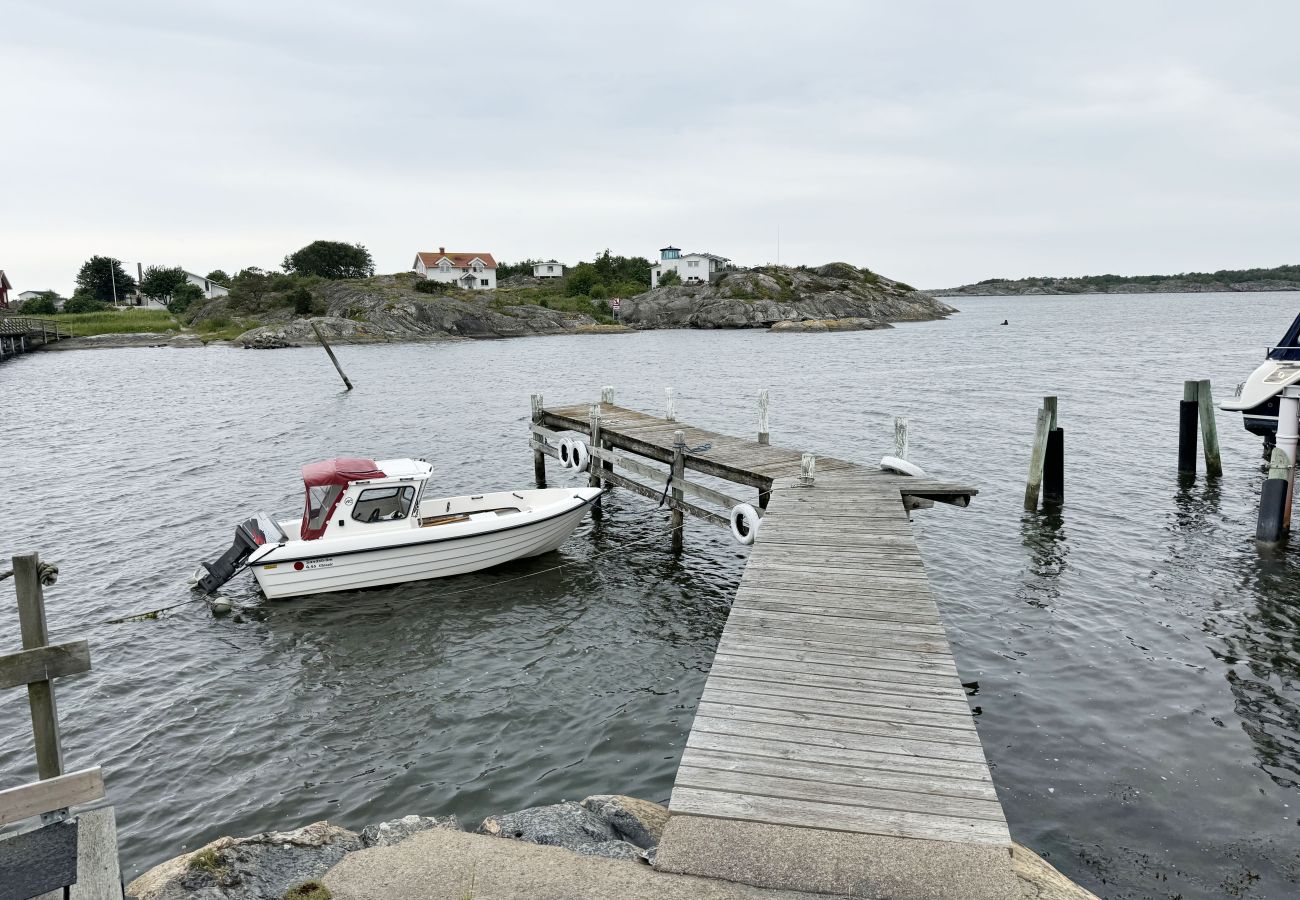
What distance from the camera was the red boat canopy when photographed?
1511 cm

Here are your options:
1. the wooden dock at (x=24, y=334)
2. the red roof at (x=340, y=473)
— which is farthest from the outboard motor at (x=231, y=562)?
the wooden dock at (x=24, y=334)

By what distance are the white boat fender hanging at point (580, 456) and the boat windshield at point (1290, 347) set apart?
17.9 m

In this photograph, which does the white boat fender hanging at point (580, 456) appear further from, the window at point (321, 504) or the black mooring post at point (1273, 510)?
the black mooring post at point (1273, 510)

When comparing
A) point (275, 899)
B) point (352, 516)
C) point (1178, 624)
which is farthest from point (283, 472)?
point (1178, 624)

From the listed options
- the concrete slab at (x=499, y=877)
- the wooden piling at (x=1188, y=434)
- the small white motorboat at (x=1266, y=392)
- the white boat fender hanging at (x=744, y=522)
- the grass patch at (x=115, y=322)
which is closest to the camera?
the concrete slab at (x=499, y=877)

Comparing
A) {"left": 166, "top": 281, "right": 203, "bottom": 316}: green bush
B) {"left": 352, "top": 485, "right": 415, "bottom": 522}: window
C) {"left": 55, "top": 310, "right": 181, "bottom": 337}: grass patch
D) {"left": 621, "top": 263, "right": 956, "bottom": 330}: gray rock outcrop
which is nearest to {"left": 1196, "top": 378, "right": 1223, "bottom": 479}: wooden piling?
{"left": 352, "top": 485, "right": 415, "bottom": 522}: window

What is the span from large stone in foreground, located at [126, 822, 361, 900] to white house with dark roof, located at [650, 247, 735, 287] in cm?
13281

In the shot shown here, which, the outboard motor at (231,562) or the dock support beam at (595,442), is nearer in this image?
the outboard motor at (231,562)

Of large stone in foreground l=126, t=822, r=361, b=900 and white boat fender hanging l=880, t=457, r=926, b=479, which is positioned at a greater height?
white boat fender hanging l=880, t=457, r=926, b=479

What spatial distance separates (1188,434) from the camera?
2266cm

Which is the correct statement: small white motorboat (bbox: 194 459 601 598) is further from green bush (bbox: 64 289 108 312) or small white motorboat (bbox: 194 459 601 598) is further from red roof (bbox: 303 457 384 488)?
green bush (bbox: 64 289 108 312)

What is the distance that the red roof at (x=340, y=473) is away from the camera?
15.1 m

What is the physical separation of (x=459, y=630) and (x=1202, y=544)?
1530 cm

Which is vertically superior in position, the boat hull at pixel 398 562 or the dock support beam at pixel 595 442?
the dock support beam at pixel 595 442
